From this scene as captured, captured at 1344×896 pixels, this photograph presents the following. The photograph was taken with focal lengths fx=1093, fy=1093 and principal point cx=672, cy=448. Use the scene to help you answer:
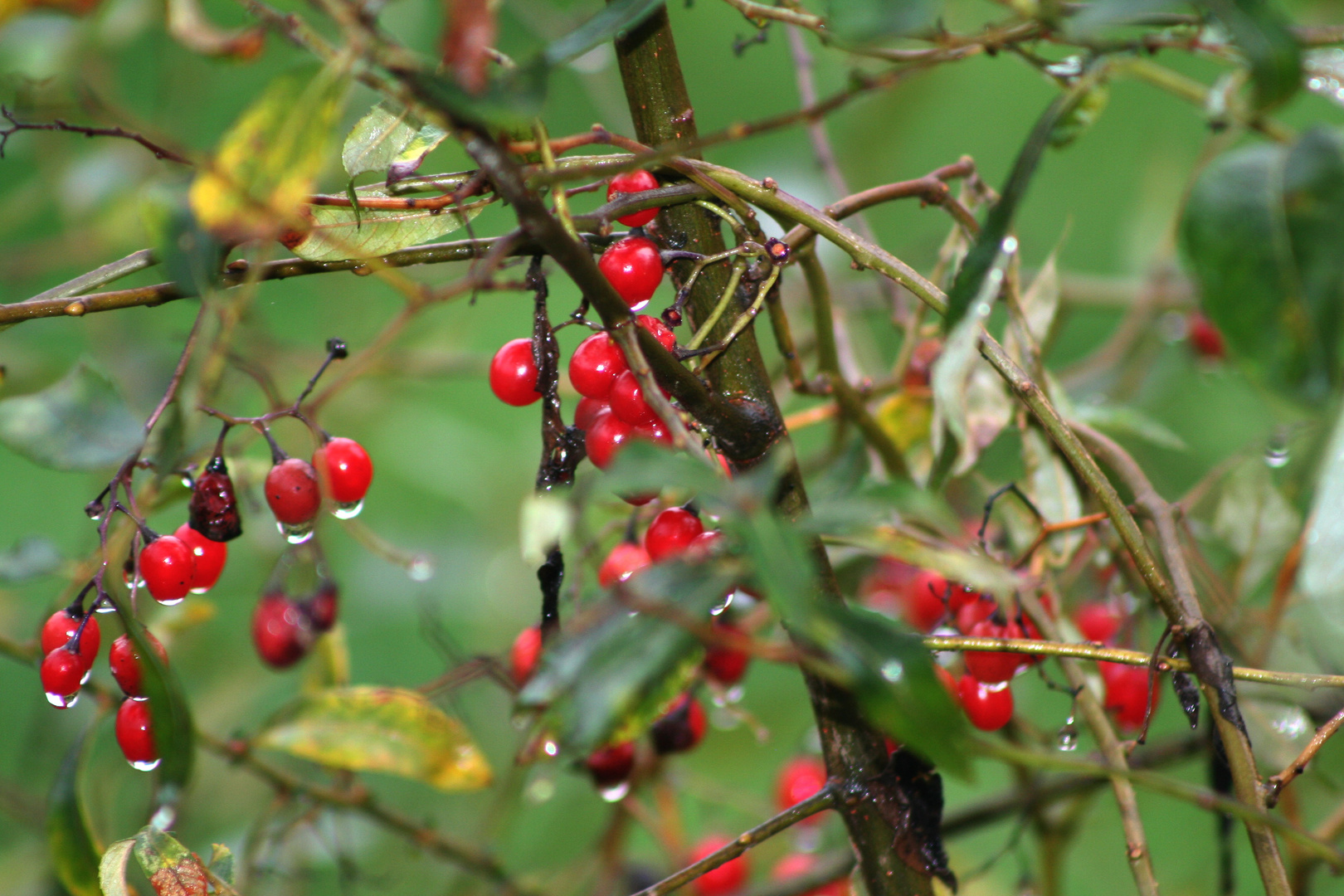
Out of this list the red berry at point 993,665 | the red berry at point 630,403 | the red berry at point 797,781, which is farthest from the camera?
the red berry at point 797,781

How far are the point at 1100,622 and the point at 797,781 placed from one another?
0.22 m

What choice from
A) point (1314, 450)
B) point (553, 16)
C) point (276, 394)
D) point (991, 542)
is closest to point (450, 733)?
point (276, 394)

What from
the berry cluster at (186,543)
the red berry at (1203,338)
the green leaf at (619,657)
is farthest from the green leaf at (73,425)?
the red berry at (1203,338)

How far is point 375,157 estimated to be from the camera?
1.13 feet

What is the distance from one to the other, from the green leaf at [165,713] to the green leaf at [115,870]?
3 centimetres

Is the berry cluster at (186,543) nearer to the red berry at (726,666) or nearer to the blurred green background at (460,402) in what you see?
the blurred green background at (460,402)

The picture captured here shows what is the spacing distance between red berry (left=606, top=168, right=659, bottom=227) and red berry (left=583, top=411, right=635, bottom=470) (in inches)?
2.6

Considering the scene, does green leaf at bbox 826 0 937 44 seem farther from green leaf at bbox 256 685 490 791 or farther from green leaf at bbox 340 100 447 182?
green leaf at bbox 256 685 490 791

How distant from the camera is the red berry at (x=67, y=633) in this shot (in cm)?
37

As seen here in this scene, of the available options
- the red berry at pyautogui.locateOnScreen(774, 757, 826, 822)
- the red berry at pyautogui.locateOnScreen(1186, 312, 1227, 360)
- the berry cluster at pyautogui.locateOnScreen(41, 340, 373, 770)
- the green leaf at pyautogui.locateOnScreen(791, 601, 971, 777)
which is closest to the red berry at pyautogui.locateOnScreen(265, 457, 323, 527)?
the berry cluster at pyautogui.locateOnScreen(41, 340, 373, 770)

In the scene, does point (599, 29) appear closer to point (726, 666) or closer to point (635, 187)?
point (635, 187)

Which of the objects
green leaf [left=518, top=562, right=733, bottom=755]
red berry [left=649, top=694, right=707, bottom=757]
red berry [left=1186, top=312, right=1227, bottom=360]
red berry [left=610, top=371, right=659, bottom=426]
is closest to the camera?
green leaf [left=518, top=562, right=733, bottom=755]

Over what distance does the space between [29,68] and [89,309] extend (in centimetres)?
23

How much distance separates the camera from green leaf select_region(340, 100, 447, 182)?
0.34 m
